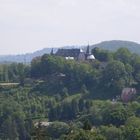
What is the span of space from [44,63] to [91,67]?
22.3ft

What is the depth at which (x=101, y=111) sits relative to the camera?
61.1m

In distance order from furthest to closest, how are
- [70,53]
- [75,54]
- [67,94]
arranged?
[70,53] < [75,54] < [67,94]

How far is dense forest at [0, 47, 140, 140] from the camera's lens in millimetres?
60094

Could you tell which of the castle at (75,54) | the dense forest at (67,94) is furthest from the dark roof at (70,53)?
the dense forest at (67,94)

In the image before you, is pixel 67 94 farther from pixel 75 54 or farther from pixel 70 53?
pixel 70 53

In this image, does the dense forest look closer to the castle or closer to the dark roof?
the castle

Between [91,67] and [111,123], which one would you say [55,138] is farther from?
[91,67]

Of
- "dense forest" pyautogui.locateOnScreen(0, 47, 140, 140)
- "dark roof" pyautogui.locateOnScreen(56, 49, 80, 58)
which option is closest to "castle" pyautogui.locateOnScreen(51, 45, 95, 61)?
"dark roof" pyautogui.locateOnScreen(56, 49, 80, 58)

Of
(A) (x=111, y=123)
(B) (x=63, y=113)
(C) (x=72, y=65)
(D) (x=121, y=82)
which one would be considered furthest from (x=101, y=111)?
(C) (x=72, y=65)

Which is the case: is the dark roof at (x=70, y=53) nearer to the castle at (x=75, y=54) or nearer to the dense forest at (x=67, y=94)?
the castle at (x=75, y=54)

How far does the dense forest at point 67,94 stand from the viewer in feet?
197

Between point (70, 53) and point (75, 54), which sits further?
point (70, 53)

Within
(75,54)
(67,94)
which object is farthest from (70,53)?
(67,94)

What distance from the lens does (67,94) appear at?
257 ft
